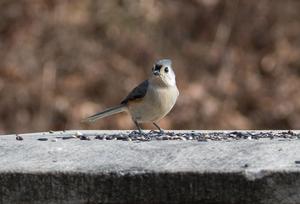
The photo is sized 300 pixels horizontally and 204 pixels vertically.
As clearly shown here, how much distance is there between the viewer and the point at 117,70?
13648 millimetres

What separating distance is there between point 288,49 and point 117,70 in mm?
2920

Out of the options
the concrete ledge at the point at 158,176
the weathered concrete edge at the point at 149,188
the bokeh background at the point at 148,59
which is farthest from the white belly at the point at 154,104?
the bokeh background at the point at 148,59

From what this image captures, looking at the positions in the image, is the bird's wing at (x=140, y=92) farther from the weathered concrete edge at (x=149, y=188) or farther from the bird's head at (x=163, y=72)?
the weathered concrete edge at (x=149, y=188)

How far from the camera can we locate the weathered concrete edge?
3764 millimetres

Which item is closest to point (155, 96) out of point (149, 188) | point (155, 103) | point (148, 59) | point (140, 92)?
point (155, 103)

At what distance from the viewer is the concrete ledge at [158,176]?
3.78 metres

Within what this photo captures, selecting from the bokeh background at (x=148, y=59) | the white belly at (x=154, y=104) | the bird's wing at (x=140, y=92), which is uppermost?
the bokeh background at (x=148, y=59)

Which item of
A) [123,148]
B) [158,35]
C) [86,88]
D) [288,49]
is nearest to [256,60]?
[288,49]

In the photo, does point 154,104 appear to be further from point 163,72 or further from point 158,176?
point 158,176

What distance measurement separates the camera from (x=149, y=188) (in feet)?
12.8

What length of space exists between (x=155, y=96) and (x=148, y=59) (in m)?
7.43

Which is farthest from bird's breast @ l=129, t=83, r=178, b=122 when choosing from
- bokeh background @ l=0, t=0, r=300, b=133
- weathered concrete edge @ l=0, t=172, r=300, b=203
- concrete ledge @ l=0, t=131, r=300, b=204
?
bokeh background @ l=0, t=0, r=300, b=133

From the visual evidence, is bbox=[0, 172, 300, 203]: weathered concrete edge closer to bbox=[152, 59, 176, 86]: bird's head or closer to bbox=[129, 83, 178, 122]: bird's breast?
bbox=[129, 83, 178, 122]: bird's breast

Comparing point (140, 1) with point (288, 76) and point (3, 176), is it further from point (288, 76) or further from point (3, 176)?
point (3, 176)
